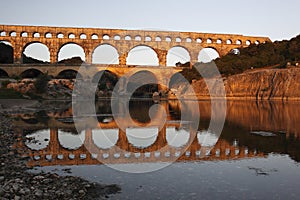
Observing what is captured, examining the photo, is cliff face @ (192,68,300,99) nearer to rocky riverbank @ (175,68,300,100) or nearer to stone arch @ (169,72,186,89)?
rocky riverbank @ (175,68,300,100)

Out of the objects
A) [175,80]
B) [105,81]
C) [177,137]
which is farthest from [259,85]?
[105,81]

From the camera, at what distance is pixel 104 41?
5478cm

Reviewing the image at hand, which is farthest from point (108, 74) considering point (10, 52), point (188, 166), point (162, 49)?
point (188, 166)

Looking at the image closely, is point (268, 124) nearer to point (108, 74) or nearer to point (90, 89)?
point (90, 89)

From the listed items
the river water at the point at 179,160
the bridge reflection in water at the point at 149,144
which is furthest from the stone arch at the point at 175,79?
the river water at the point at 179,160

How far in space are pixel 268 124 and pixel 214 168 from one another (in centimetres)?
876

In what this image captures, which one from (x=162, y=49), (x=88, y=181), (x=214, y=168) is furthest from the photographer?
(x=162, y=49)

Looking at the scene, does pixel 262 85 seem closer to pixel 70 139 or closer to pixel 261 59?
pixel 261 59

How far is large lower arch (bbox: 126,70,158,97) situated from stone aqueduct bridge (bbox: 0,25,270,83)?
2.03 meters

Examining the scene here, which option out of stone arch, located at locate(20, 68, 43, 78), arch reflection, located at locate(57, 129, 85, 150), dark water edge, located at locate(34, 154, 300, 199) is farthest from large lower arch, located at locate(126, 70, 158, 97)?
dark water edge, located at locate(34, 154, 300, 199)

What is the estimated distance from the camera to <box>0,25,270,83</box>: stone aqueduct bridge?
52.1 metres

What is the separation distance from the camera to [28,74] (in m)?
52.2

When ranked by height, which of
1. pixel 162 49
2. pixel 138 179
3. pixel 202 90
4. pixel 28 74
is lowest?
pixel 138 179

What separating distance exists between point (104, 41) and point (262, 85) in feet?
96.8
